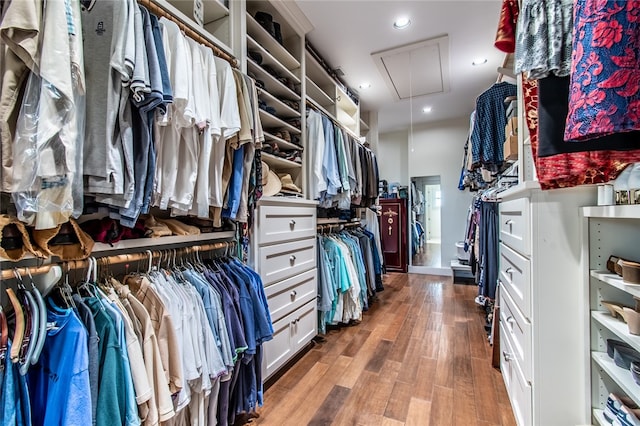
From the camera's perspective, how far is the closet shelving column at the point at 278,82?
2.03 meters

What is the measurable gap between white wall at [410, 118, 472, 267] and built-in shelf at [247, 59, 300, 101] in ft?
11.9

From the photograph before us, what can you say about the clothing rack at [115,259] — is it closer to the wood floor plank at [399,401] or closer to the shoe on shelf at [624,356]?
the wood floor plank at [399,401]

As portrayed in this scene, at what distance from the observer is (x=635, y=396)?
0.89 meters

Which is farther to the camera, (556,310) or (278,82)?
(278,82)

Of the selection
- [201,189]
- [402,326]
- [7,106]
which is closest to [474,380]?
[402,326]

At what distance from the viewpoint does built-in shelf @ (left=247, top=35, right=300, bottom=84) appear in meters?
1.92

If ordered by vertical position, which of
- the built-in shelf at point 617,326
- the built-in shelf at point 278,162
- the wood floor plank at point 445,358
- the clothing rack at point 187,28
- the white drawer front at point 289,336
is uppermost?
the clothing rack at point 187,28

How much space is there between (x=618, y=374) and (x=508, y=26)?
1337mm

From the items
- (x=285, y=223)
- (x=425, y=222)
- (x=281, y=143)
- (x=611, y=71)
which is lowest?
(x=425, y=222)

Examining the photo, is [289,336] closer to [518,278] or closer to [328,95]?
[518,278]

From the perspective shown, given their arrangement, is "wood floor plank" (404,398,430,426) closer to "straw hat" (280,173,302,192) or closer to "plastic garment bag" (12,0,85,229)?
"straw hat" (280,173,302,192)

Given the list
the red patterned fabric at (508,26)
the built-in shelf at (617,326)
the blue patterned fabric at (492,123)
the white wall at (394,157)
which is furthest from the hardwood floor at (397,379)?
the white wall at (394,157)

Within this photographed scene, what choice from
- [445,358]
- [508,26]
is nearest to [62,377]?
[508,26]

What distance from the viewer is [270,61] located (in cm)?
214
